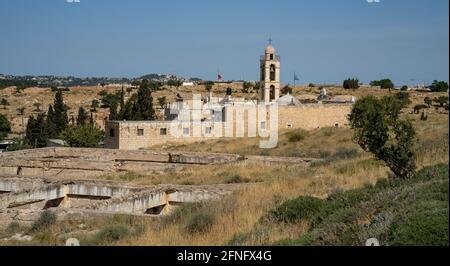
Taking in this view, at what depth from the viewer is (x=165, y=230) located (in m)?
8.77

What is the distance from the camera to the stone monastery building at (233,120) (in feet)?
110

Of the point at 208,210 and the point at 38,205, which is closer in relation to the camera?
the point at 208,210

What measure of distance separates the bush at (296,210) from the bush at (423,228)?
2.60 metres

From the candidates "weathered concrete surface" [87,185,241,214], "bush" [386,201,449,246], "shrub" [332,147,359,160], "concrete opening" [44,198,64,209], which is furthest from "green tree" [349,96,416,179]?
"concrete opening" [44,198,64,209]

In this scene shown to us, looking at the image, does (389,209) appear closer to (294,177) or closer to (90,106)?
(294,177)

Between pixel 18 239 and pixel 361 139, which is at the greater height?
pixel 361 139

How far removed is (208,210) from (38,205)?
5992mm

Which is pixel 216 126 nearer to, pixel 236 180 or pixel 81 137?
pixel 81 137

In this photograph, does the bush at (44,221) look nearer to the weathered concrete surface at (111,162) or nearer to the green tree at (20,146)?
the weathered concrete surface at (111,162)

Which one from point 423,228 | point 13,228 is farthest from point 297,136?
point 423,228

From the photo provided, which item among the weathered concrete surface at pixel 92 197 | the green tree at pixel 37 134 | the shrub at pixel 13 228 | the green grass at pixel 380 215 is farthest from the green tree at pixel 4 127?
the green grass at pixel 380 215

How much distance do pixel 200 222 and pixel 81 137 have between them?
93.2ft

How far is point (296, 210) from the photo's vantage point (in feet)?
26.9
